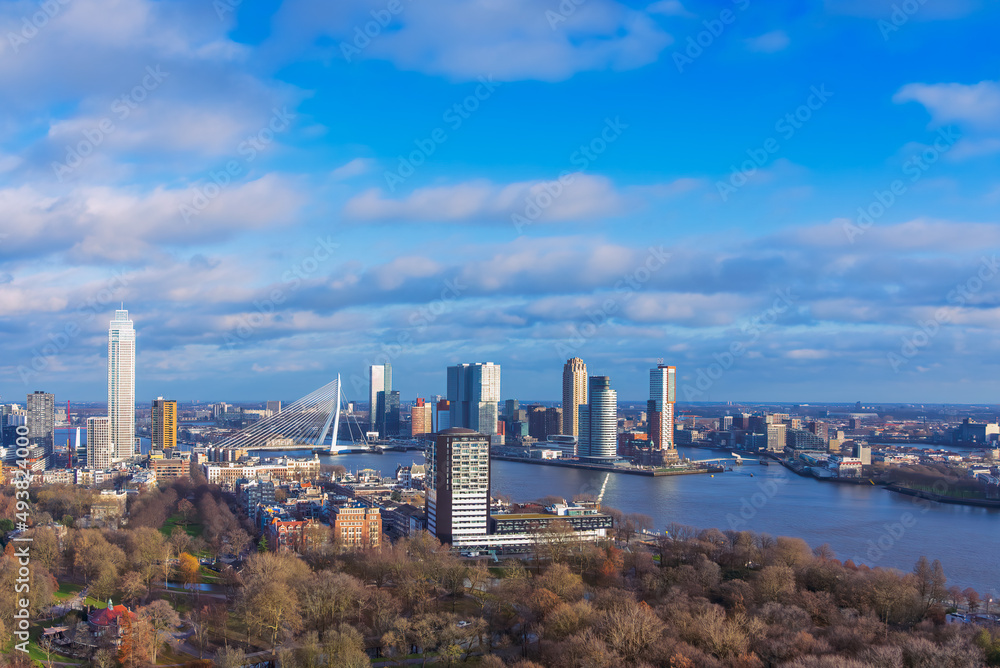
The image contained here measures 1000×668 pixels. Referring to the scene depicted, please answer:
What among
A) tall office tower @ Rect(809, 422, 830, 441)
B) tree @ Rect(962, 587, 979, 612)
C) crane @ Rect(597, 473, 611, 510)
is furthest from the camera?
tall office tower @ Rect(809, 422, 830, 441)

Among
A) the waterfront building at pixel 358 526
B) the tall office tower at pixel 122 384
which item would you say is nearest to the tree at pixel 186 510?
the waterfront building at pixel 358 526

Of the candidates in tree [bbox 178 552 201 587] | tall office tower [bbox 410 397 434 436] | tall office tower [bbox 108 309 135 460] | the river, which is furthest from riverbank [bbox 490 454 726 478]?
tree [bbox 178 552 201 587]

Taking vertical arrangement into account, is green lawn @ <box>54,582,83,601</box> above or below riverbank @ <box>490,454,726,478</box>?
above

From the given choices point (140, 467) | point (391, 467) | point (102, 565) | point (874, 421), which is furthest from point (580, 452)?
point (874, 421)

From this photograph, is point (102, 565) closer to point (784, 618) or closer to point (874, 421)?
point (784, 618)

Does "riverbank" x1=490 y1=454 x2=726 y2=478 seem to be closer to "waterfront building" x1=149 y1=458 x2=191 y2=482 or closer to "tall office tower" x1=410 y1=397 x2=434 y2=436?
"tall office tower" x1=410 y1=397 x2=434 y2=436

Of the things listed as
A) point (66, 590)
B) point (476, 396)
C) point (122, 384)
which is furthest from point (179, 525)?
point (476, 396)
